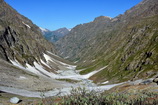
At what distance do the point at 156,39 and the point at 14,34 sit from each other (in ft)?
325

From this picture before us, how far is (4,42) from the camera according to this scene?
122500mm

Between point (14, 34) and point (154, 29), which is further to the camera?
point (14, 34)

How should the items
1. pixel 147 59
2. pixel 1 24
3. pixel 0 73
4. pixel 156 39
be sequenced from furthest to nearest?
pixel 1 24 → pixel 156 39 → pixel 147 59 → pixel 0 73

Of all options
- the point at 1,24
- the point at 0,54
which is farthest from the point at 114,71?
the point at 1,24

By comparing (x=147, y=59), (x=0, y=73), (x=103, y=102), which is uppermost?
(x=147, y=59)

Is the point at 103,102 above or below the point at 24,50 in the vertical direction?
below

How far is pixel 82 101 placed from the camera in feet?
38.8

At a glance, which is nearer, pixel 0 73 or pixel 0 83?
pixel 0 83

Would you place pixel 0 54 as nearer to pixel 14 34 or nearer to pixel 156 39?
pixel 14 34

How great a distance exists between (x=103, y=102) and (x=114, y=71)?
3853 inches

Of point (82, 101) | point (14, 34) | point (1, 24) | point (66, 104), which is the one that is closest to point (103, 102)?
point (82, 101)

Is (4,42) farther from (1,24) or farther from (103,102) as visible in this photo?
(103,102)

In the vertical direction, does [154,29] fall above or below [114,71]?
above

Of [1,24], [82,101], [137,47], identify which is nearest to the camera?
[82,101]
